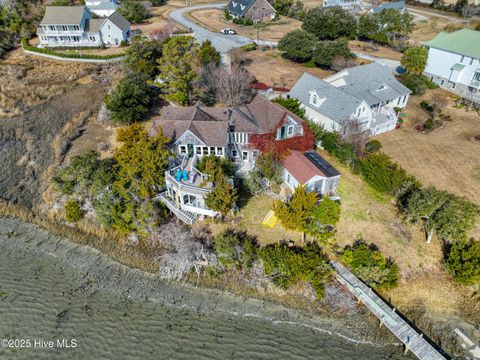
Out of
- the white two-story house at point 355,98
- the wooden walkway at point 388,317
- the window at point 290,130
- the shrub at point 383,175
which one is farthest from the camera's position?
the white two-story house at point 355,98

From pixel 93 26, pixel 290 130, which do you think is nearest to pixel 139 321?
pixel 290 130

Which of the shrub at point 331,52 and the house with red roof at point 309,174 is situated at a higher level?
the shrub at point 331,52

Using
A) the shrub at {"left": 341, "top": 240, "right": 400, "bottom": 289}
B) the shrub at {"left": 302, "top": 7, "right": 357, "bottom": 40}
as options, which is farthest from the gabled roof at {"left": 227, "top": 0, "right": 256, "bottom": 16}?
the shrub at {"left": 341, "top": 240, "right": 400, "bottom": 289}

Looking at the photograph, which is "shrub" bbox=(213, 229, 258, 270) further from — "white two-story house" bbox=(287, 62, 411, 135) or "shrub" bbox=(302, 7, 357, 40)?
"shrub" bbox=(302, 7, 357, 40)

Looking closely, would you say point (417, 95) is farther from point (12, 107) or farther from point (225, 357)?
point (12, 107)

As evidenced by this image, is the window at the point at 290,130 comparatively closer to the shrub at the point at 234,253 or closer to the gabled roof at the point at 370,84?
the gabled roof at the point at 370,84

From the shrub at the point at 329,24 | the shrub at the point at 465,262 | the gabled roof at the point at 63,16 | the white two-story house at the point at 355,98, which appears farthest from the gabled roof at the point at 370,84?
the gabled roof at the point at 63,16

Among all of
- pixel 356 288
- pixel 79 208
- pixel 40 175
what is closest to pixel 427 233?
pixel 356 288
